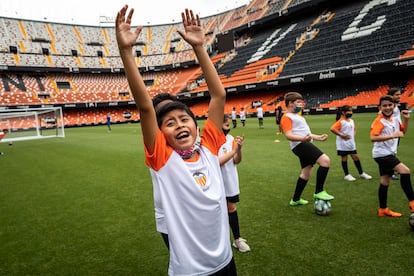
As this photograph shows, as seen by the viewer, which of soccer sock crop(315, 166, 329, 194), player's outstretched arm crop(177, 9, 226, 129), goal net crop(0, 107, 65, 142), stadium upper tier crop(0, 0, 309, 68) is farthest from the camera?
stadium upper tier crop(0, 0, 309, 68)

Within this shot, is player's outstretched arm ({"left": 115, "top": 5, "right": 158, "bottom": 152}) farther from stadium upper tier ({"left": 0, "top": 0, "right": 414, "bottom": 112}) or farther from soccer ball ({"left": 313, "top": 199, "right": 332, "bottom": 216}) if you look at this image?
stadium upper tier ({"left": 0, "top": 0, "right": 414, "bottom": 112})

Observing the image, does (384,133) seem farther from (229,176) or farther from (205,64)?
(205,64)

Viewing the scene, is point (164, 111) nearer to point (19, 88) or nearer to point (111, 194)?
point (111, 194)

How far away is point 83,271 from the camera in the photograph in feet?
10.4

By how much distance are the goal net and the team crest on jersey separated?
75.9ft

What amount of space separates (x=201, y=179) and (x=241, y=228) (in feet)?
8.71

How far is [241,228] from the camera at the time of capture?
4.07m

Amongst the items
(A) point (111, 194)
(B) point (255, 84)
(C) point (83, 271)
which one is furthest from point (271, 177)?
(B) point (255, 84)

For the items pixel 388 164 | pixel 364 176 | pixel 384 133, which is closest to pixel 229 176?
pixel 388 164

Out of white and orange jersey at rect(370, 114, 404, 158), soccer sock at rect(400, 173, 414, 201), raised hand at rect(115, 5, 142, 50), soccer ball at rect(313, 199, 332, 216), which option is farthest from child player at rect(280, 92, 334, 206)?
raised hand at rect(115, 5, 142, 50)

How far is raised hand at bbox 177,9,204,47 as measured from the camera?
1.91m

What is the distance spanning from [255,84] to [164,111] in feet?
112

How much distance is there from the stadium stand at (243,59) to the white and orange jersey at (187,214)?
2769cm

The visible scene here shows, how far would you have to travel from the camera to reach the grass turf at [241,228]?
312 cm
